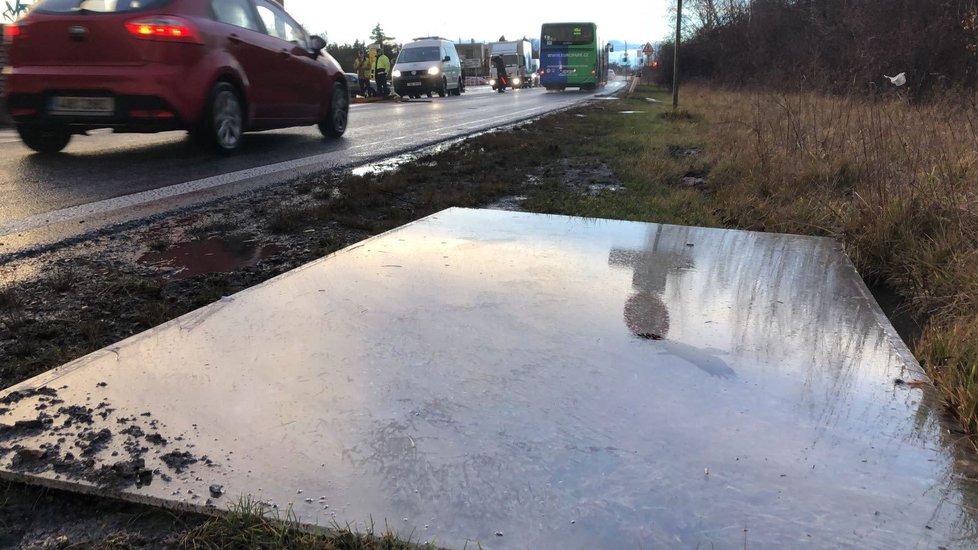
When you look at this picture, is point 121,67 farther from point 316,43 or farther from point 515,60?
point 515,60

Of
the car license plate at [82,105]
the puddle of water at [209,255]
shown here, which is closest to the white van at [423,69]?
the car license plate at [82,105]

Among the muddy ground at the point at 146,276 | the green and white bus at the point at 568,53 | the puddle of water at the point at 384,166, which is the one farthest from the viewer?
the green and white bus at the point at 568,53

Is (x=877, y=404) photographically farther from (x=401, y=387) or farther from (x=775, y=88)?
(x=775, y=88)

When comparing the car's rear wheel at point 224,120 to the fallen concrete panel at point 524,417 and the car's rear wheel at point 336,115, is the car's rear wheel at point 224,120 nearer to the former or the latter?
the car's rear wheel at point 336,115

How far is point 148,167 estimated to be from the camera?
603cm

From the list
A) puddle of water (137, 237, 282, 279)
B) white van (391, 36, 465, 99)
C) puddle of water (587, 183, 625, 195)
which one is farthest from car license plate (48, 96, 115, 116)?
white van (391, 36, 465, 99)

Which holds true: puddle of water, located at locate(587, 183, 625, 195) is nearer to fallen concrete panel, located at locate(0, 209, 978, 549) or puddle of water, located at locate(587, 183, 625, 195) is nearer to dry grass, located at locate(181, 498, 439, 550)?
fallen concrete panel, located at locate(0, 209, 978, 549)

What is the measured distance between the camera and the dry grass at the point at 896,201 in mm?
2349

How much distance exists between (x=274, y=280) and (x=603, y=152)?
595 centimetres

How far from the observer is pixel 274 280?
8.14ft

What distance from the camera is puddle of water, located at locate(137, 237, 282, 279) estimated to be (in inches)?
124

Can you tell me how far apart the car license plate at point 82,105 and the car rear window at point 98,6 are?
0.76 metres

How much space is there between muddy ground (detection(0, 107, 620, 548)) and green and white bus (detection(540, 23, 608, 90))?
28912 mm

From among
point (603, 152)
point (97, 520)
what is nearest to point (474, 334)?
point (97, 520)
